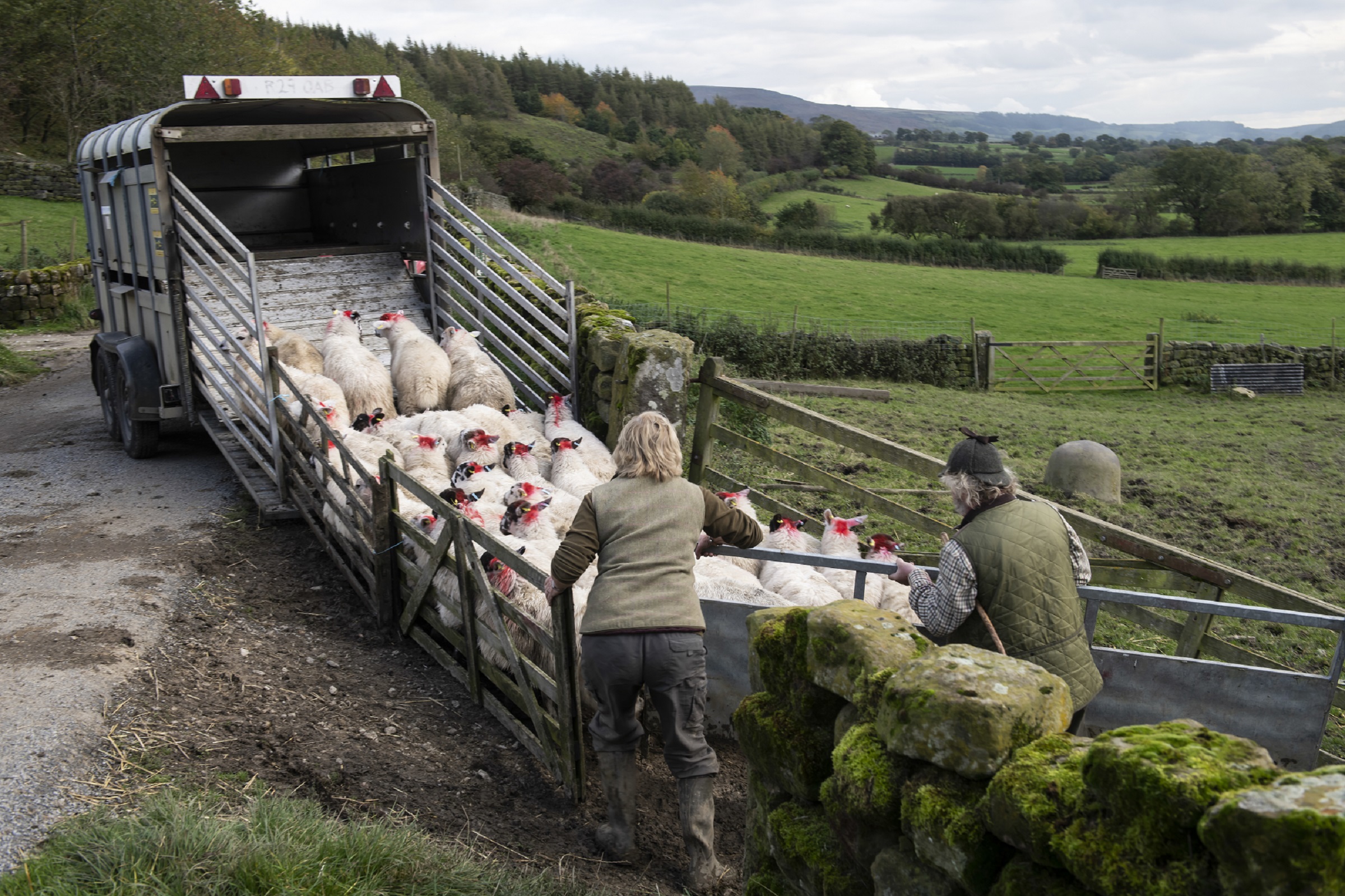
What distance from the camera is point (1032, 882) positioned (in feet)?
7.23

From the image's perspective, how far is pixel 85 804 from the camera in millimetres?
4117

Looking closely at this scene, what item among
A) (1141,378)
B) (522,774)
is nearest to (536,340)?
(522,774)

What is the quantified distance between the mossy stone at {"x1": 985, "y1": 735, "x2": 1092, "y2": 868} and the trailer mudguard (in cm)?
946

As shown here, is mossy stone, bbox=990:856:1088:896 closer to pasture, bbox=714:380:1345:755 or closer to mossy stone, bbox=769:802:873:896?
mossy stone, bbox=769:802:873:896

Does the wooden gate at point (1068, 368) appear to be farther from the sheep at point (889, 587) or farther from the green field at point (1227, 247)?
the green field at point (1227, 247)

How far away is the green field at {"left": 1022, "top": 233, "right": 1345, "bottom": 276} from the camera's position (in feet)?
172

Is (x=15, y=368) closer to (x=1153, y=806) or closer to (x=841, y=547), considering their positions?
(x=841, y=547)

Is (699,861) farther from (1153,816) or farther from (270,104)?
(270,104)

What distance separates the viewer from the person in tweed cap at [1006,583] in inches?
139

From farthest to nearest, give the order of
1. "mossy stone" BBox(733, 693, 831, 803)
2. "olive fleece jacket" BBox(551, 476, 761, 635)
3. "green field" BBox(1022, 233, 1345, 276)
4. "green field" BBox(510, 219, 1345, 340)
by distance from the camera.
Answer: "green field" BBox(1022, 233, 1345, 276), "green field" BBox(510, 219, 1345, 340), "olive fleece jacket" BBox(551, 476, 761, 635), "mossy stone" BBox(733, 693, 831, 803)

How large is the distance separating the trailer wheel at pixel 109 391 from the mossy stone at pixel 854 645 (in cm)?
952

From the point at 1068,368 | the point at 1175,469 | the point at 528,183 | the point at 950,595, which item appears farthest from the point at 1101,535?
the point at 528,183

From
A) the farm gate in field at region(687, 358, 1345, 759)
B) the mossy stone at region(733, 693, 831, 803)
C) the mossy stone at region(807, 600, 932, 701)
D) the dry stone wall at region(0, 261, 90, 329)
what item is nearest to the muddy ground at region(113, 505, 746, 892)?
the mossy stone at region(733, 693, 831, 803)

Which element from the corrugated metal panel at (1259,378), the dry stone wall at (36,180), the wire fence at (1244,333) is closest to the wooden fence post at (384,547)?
the corrugated metal panel at (1259,378)
